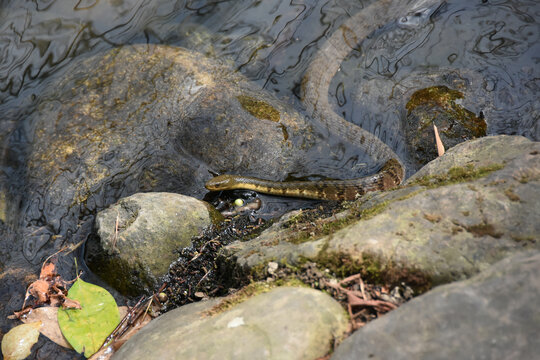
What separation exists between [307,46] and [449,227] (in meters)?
5.29

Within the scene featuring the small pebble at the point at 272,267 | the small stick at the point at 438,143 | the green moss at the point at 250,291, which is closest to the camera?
the green moss at the point at 250,291

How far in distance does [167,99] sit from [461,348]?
513 centimetres

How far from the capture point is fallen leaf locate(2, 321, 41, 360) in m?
3.44

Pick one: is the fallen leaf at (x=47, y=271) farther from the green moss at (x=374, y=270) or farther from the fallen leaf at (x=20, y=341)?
the green moss at (x=374, y=270)

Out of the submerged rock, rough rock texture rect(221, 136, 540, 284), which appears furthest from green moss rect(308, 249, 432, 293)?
the submerged rock

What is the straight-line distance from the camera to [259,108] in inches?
220

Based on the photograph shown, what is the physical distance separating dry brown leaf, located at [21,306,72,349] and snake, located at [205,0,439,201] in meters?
2.10

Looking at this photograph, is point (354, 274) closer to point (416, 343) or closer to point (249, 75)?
point (416, 343)

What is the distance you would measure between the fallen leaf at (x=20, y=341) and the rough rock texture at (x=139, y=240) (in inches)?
28.0

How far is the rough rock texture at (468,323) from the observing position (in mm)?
1586

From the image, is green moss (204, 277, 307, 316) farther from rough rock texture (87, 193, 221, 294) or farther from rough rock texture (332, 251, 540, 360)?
rough rock texture (87, 193, 221, 294)

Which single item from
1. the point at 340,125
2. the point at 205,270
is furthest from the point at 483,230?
the point at 340,125

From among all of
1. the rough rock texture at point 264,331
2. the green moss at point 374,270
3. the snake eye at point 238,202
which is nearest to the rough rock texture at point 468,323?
the rough rock texture at point 264,331

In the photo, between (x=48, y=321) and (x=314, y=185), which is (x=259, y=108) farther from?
(x=48, y=321)
